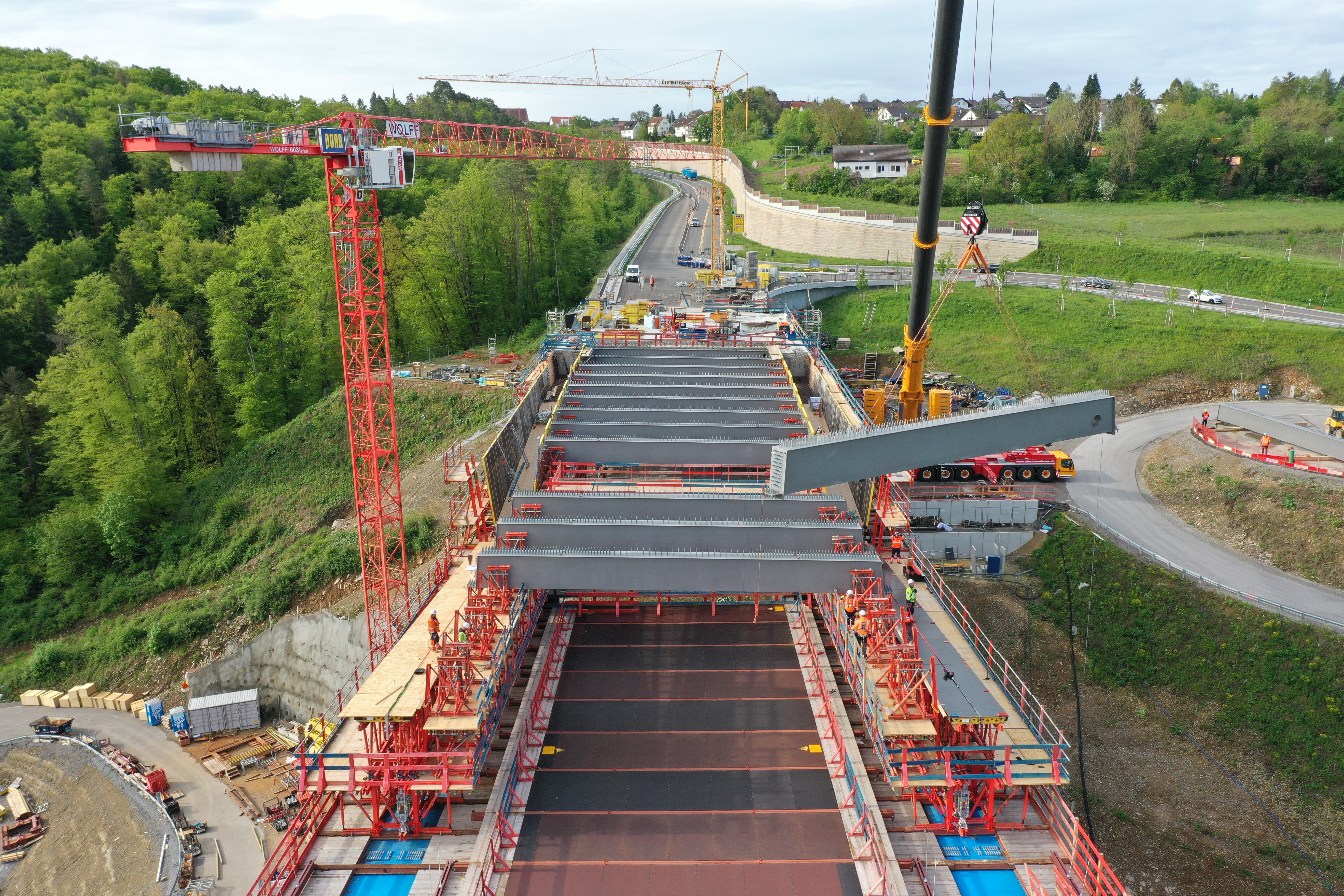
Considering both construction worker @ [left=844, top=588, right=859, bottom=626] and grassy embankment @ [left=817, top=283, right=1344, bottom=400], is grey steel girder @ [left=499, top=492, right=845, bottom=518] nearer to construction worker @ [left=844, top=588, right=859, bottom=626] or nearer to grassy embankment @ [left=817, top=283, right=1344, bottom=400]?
construction worker @ [left=844, top=588, right=859, bottom=626]

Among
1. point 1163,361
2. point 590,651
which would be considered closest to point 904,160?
point 1163,361

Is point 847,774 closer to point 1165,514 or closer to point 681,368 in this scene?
point 681,368

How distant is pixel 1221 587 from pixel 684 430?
66.1 feet

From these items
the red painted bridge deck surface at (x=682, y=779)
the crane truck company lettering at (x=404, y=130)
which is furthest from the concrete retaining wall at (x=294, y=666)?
the crane truck company lettering at (x=404, y=130)

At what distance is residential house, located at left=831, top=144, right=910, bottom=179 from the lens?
9694cm

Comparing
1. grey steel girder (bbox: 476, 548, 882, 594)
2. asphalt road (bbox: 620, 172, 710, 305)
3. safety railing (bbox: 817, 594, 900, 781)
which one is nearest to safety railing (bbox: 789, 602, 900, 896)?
safety railing (bbox: 817, 594, 900, 781)

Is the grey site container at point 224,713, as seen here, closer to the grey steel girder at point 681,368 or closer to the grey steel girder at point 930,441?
the grey steel girder at point 681,368

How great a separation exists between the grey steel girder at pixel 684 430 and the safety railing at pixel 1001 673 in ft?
22.8

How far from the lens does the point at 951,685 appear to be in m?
16.0

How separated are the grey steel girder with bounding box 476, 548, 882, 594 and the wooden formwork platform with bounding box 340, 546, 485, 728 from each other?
1.22 meters

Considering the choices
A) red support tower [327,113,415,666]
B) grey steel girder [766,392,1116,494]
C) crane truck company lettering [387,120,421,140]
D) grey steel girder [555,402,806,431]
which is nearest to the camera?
grey steel girder [766,392,1116,494]

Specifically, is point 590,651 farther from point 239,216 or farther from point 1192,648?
point 239,216

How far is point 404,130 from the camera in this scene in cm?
4553

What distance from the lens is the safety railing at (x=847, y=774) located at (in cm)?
1355
